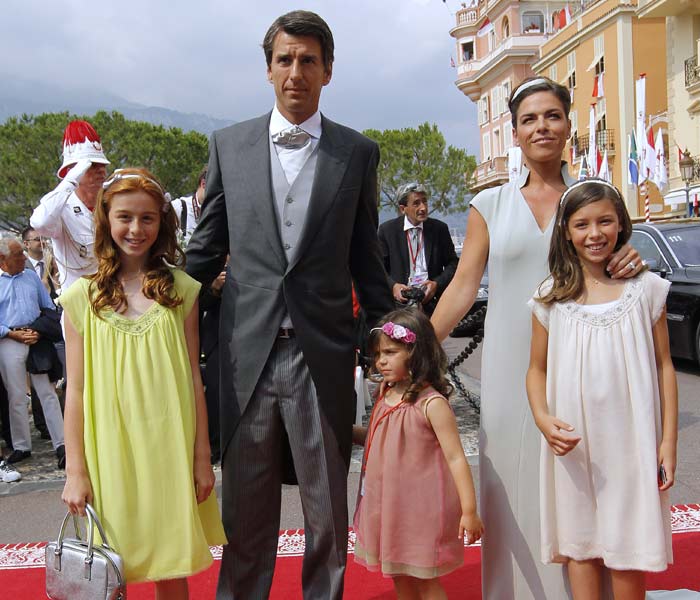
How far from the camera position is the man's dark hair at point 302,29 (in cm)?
247

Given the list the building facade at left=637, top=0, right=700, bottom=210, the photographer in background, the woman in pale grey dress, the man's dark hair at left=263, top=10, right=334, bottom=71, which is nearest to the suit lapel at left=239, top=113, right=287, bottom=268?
the man's dark hair at left=263, top=10, right=334, bottom=71

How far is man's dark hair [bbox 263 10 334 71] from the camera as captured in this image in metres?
2.47

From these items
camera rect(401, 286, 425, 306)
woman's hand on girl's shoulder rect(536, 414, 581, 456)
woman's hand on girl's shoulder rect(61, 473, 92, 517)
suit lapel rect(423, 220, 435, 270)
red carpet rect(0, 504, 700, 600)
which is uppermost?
suit lapel rect(423, 220, 435, 270)

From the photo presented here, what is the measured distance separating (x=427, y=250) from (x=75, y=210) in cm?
367

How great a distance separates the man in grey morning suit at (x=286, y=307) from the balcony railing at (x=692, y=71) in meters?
24.6

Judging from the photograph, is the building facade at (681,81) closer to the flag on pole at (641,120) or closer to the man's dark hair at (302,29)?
the flag on pole at (641,120)

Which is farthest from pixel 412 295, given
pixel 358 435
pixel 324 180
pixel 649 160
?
pixel 649 160

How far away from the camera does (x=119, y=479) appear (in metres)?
2.33

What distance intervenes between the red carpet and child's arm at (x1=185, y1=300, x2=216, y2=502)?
106 cm

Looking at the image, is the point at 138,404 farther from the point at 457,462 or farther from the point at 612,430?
the point at 612,430

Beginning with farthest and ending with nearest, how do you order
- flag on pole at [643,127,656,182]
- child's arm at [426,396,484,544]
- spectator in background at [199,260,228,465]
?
flag on pole at [643,127,656,182]
spectator in background at [199,260,228,465]
child's arm at [426,396,484,544]

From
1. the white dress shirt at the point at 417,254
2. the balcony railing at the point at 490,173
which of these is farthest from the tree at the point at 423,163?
the white dress shirt at the point at 417,254

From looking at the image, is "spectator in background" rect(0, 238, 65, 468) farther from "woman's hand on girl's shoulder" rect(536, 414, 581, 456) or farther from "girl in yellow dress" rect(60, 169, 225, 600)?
"woman's hand on girl's shoulder" rect(536, 414, 581, 456)

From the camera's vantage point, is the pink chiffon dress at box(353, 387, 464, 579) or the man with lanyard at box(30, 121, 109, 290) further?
the man with lanyard at box(30, 121, 109, 290)
